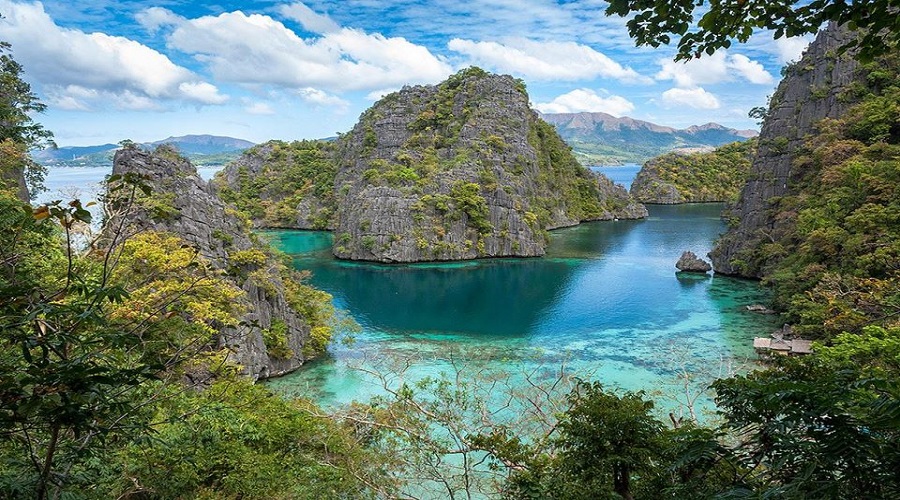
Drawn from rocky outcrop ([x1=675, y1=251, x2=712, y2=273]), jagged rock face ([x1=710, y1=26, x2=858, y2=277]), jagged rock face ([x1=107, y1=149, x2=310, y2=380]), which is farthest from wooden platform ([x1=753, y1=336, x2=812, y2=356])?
jagged rock face ([x1=107, y1=149, x2=310, y2=380])

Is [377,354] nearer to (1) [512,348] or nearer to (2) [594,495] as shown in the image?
(1) [512,348]

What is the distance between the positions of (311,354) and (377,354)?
3.05 m

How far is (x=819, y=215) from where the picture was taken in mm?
27844

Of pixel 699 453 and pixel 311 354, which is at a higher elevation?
pixel 699 453

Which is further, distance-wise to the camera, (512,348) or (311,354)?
(512,348)

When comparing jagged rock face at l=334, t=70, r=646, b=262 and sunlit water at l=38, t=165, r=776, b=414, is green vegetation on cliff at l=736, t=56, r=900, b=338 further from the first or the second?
jagged rock face at l=334, t=70, r=646, b=262

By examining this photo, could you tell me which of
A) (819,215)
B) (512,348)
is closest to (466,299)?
(512,348)

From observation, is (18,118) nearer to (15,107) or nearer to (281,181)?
(15,107)

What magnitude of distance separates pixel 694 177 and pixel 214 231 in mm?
95025

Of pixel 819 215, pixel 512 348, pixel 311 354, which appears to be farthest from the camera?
pixel 819 215

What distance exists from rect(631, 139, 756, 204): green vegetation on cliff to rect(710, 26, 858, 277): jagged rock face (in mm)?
53507

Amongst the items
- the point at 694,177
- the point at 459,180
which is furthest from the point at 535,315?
the point at 694,177

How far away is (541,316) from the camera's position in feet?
101

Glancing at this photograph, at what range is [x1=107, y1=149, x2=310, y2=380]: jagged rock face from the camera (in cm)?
1939
